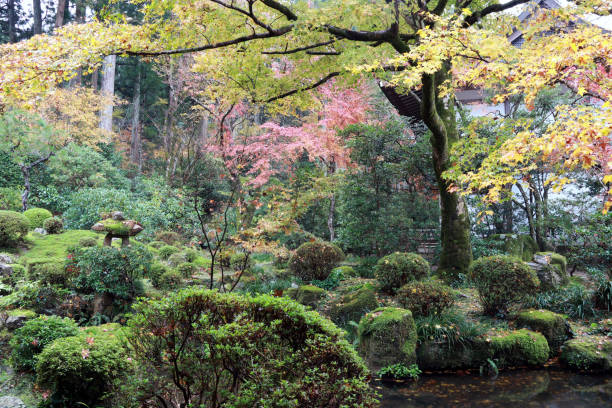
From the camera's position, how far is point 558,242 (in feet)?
34.6

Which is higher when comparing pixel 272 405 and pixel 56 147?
pixel 56 147

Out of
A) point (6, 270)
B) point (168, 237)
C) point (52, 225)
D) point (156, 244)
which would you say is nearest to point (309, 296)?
point (6, 270)

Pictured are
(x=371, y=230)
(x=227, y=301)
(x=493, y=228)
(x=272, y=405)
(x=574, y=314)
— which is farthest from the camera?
(x=493, y=228)

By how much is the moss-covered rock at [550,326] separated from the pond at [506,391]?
1.97ft

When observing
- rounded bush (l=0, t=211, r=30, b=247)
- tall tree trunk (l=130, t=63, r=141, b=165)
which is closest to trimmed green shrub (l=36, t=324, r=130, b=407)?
rounded bush (l=0, t=211, r=30, b=247)

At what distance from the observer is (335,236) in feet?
44.7

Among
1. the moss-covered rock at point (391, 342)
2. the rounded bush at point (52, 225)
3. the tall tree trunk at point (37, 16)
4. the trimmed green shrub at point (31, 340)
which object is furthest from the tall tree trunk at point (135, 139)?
the moss-covered rock at point (391, 342)

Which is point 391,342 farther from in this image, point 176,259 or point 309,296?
point 176,259

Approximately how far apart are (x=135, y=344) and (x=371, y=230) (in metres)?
8.28

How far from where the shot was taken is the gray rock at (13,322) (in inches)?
193

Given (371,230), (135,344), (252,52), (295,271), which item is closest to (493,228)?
(371,230)

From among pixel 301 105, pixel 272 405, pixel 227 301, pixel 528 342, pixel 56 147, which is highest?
pixel 301 105

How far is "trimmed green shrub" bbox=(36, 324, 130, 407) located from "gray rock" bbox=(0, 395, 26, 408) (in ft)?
1.43

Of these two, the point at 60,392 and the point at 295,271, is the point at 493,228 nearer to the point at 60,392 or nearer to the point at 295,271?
the point at 295,271
